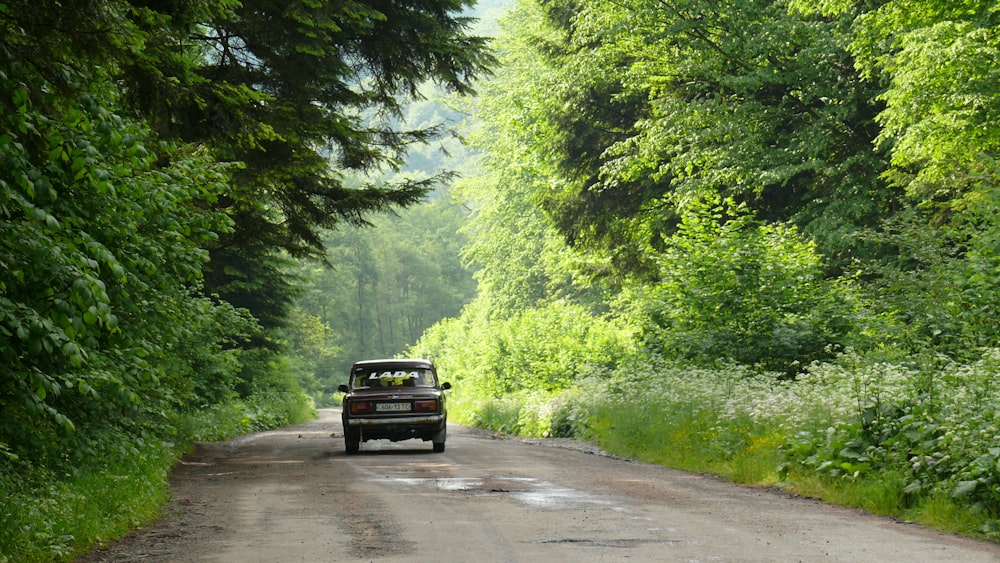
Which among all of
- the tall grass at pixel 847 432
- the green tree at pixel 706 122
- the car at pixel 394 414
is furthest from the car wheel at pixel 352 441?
the green tree at pixel 706 122

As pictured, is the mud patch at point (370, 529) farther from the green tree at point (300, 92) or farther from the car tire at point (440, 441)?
the car tire at point (440, 441)

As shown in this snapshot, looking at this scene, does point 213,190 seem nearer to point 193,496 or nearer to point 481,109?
point 193,496

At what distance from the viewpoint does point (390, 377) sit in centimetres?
2153

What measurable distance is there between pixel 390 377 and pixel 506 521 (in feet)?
39.3

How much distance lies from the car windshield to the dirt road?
499 cm

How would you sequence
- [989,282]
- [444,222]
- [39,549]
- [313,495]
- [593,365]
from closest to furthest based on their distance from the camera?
[39,549] < [313,495] < [989,282] < [593,365] < [444,222]

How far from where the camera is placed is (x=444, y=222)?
456ft

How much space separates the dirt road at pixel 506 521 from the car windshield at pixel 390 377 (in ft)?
16.4

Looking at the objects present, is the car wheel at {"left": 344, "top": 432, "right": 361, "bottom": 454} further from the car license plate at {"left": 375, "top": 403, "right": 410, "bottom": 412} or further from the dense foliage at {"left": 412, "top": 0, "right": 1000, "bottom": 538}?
the dense foliage at {"left": 412, "top": 0, "right": 1000, "bottom": 538}

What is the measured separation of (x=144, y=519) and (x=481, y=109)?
4508 centimetres

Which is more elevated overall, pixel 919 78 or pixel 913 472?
pixel 919 78

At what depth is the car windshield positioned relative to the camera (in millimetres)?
21406

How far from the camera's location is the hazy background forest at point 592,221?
7.69m

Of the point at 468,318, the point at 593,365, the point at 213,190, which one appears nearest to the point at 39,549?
the point at 213,190
